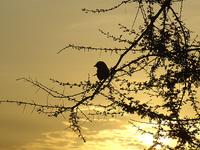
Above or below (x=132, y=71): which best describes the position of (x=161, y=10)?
above

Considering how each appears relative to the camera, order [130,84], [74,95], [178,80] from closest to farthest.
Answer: [74,95] → [178,80] → [130,84]

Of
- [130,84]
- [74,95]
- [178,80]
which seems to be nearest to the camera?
[74,95]

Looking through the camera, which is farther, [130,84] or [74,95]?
[130,84]

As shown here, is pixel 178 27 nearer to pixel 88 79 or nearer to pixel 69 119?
pixel 88 79

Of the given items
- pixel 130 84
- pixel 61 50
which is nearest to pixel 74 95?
pixel 61 50

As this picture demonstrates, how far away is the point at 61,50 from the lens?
3389mm

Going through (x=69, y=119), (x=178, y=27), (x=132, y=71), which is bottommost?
(x=69, y=119)

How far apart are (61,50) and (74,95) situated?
0.44 meters

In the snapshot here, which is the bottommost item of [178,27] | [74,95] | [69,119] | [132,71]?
[69,119]

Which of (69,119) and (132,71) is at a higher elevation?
(132,71)

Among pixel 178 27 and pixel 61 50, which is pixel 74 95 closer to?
pixel 61 50

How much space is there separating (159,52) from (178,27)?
39 centimetres

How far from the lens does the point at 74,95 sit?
133 inches

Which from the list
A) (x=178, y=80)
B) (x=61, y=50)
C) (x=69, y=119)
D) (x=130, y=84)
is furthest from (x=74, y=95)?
(x=178, y=80)
